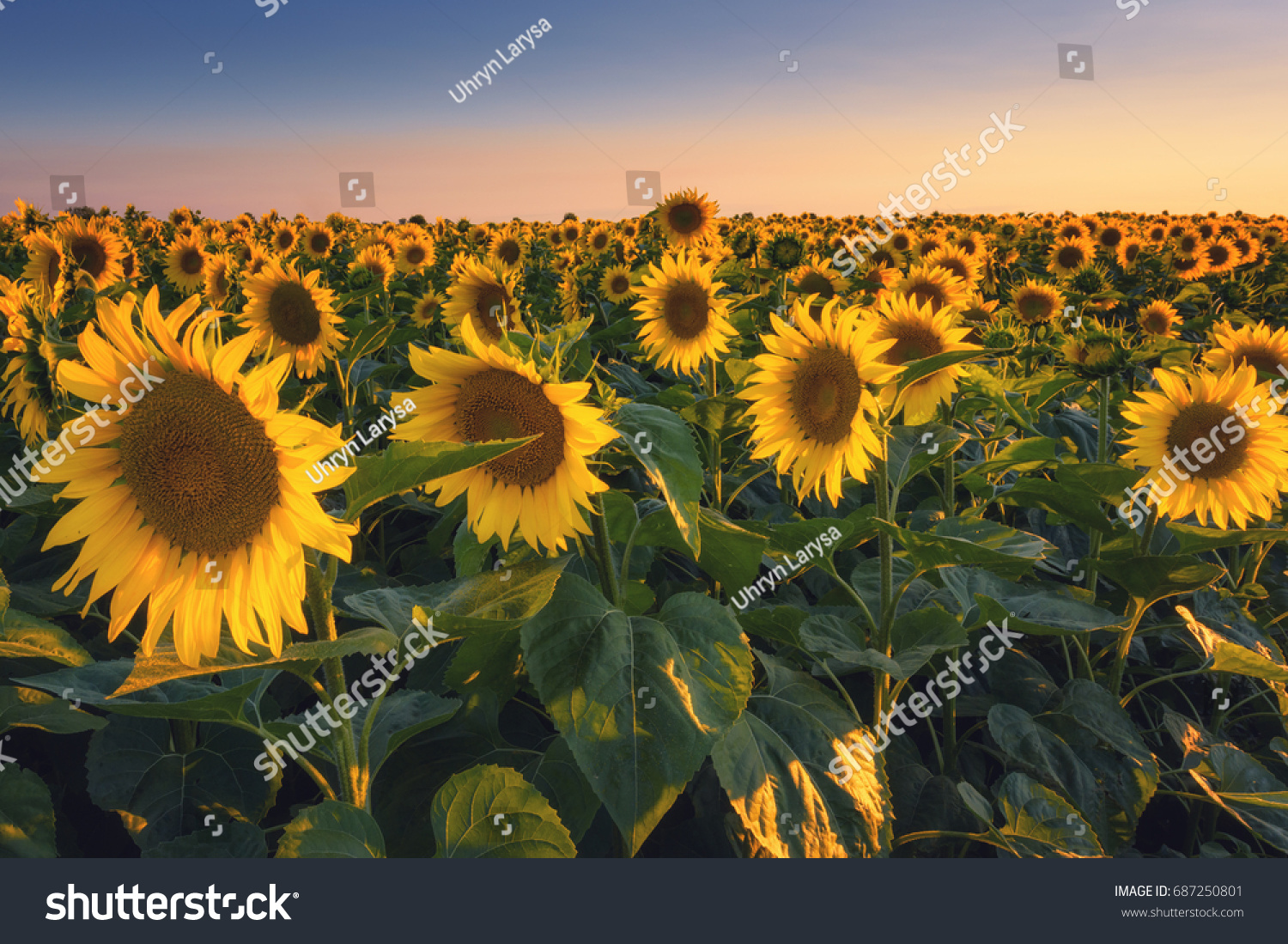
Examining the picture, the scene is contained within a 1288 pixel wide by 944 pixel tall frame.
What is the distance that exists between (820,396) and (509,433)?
1.14 meters

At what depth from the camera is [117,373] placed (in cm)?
134

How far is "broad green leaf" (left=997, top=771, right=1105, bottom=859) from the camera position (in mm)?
1969

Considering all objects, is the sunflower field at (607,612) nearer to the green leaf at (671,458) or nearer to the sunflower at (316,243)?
the green leaf at (671,458)

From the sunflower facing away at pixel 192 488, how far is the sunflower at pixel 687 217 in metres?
7.68

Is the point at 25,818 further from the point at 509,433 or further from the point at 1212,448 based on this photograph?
the point at 1212,448

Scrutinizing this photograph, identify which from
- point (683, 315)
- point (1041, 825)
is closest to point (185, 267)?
point (683, 315)

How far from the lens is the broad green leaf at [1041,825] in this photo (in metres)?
1.97

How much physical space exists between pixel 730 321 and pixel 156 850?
3.97m

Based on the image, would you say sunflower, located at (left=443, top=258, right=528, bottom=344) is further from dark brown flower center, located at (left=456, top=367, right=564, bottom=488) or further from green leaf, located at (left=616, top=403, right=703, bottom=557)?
green leaf, located at (left=616, top=403, right=703, bottom=557)

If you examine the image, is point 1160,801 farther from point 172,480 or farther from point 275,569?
point 172,480

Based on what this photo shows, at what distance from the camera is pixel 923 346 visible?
3.37 meters

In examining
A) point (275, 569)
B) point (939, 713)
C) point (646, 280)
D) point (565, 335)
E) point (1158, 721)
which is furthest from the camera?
point (646, 280)

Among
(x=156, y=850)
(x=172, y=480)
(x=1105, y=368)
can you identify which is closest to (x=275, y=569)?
(x=172, y=480)

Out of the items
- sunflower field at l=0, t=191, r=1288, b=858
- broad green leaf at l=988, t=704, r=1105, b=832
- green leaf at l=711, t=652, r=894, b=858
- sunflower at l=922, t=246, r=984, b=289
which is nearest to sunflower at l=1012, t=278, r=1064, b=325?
sunflower at l=922, t=246, r=984, b=289
